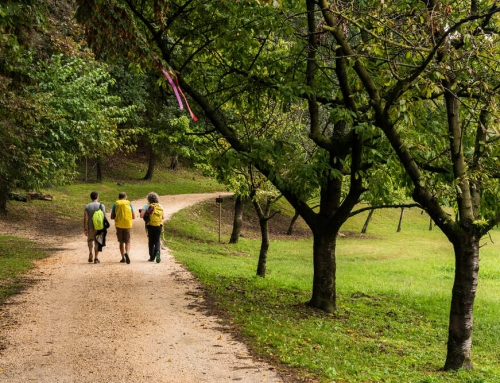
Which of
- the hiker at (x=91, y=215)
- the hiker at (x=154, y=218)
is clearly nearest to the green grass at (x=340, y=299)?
the hiker at (x=154, y=218)

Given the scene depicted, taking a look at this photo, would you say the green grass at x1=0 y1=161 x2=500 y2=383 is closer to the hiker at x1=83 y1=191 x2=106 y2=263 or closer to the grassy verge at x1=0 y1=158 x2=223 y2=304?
the grassy verge at x1=0 y1=158 x2=223 y2=304

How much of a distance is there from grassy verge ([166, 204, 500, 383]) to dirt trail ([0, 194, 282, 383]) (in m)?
0.59

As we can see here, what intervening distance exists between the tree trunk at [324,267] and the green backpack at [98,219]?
19.4 feet

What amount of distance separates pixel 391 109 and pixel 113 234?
1633 centimetres

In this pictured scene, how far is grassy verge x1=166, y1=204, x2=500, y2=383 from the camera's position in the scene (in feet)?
22.1

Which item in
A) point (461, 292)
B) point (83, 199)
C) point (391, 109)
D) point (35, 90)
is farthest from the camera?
point (83, 199)

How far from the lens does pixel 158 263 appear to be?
1381 cm

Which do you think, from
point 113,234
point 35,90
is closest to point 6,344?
point 35,90

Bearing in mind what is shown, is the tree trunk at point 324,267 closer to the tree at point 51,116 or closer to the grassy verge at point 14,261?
the grassy verge at point 14,261

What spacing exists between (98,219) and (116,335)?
6414mm

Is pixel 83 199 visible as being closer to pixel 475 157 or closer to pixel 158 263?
pixel 158 263

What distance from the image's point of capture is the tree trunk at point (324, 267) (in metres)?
9.80

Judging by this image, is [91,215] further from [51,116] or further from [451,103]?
[451,103]

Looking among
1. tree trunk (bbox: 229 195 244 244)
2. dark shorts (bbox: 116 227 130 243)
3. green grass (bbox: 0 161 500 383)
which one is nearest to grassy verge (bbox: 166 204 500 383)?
green grass (bbox: 0 161 500 383)
